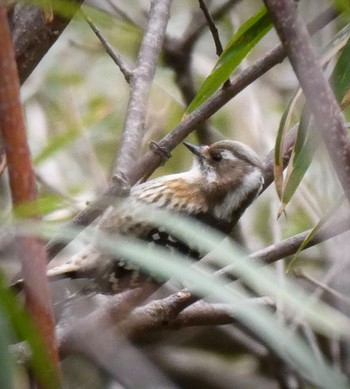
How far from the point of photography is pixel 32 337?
707mm

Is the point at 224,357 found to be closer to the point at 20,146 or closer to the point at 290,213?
the point at 290,213

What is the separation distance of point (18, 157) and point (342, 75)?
0.71 metres

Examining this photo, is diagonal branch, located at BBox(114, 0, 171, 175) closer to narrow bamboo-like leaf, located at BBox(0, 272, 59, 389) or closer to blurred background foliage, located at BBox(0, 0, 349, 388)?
blurred background foliage, located at BBox(0, 0, 349, 388)

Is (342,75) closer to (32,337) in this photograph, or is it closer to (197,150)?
(32,337)

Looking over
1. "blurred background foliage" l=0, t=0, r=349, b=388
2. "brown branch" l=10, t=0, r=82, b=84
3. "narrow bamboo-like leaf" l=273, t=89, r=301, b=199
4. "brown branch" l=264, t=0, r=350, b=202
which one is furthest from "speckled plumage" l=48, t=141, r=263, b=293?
"brown branch" l=264, t=0, r=350, b=202

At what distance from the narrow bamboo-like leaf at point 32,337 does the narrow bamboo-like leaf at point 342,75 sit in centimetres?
73

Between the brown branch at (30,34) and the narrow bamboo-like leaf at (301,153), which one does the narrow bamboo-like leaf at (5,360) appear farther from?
the brown branch at (30,34)

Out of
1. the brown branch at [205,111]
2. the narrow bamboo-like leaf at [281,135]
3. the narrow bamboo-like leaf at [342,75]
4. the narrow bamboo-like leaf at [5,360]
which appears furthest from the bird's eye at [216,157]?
the narrow bamboo-like leaf at [5,360]

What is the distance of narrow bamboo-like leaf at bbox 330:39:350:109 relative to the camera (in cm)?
133

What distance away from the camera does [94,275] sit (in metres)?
2.47

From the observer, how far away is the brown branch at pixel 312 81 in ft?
2.62

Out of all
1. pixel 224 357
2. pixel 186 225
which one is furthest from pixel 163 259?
pixel 224 357

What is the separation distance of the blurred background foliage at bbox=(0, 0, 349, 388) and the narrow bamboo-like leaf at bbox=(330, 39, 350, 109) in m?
1.37

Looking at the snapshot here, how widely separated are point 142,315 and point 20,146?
1341mm
